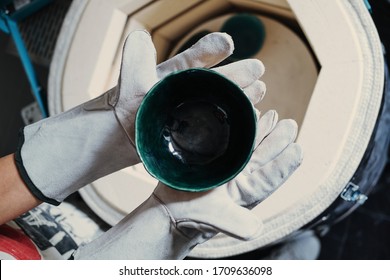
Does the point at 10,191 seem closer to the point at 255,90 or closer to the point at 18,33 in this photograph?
the point at 255,90

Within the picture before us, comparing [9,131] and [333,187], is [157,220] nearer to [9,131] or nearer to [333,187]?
[333,187]

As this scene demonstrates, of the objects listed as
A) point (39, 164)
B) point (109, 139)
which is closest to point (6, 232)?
point (39, 164)

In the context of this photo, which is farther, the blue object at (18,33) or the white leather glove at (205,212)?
the blue object at (18,33)

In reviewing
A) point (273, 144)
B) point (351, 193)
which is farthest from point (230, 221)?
point (351, 193)

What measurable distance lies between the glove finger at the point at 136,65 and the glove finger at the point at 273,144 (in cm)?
22

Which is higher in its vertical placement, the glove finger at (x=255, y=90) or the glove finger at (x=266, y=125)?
the glove finger at (x=255, y=90)

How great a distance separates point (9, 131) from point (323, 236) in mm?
1046

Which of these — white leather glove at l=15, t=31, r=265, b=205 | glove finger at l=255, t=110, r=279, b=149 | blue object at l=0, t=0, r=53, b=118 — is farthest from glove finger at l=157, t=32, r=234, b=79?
blue object at l=0, t=0, r=53, b=118

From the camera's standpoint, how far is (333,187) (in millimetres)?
999

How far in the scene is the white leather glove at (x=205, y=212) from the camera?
2.62 feet

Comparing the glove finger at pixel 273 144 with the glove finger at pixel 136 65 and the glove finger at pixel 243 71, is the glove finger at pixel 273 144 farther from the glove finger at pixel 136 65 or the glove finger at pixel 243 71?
the glove finger at pixel 136 65

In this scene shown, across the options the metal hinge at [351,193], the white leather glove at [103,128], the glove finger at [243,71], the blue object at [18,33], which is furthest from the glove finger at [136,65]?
the blue object at [18,33]

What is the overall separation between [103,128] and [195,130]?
0.16 metres

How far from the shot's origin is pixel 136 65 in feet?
2.59
